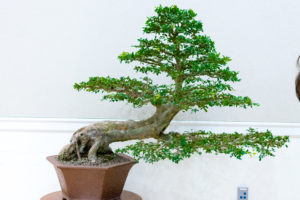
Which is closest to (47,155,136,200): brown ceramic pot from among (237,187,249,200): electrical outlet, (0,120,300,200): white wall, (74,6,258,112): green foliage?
(74,6,258,112): green foliage

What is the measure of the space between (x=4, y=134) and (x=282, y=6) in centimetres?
166

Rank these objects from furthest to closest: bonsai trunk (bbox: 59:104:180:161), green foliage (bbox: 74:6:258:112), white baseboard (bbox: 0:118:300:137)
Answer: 1. white baseboard (bbox: 0:118:300:137)
2. bonsai trunk (bbox: 59:104:180:161)
3. green foliage (bbox: 74:6:258:112)

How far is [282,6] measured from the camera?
178 cm

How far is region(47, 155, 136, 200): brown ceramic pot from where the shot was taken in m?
1.30

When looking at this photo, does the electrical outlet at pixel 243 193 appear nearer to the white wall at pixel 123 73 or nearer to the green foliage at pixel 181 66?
the white wall at pixel 123 73

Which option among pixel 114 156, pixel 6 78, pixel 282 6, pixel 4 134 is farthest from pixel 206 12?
pixel 4 134

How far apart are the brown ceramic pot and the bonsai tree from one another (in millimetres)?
65

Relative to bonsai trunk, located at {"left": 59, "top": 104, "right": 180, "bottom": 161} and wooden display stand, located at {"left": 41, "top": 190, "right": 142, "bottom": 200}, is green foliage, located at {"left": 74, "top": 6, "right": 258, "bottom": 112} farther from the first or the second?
wooden display stand, located at {"left": 41, "top": 190, "right": 142, "bottom": 200}

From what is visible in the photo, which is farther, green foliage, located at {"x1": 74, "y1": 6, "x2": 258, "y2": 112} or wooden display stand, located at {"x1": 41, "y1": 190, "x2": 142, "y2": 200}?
wooden display stand, located at {"x1": 41, "y1": 190, "x2": 142, "y2": 200}

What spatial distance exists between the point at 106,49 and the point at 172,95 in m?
0.68

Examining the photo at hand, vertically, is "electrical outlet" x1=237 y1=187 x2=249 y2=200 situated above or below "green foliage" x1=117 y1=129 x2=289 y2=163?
below

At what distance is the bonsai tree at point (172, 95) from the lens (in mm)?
1262

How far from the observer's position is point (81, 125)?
5.81ft

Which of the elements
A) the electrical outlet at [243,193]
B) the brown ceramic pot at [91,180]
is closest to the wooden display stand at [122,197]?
the brown ceramic pot at [91,180]
